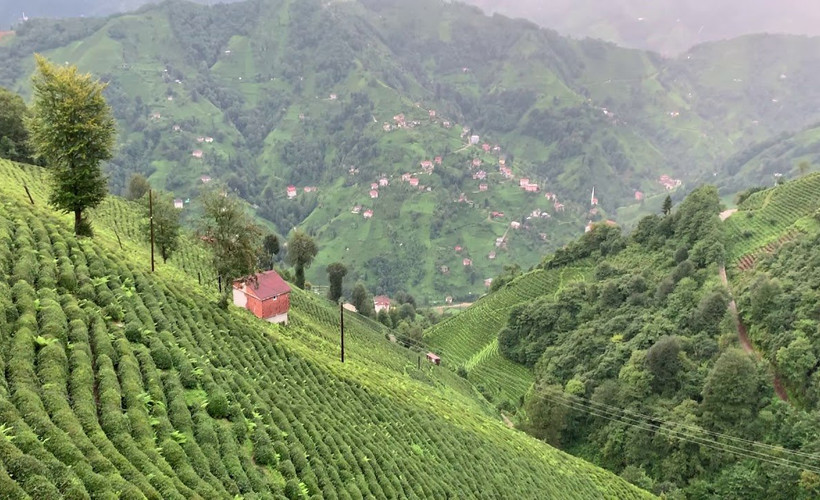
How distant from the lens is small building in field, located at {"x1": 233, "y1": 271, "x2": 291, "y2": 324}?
47594 millimetres

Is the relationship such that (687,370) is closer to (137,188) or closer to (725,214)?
(725,214)

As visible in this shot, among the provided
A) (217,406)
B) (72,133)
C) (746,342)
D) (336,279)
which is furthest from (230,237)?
(336,279)

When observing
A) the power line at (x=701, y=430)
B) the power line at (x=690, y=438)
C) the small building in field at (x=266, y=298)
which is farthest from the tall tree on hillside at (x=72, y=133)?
the power line at (x=701, y=430)

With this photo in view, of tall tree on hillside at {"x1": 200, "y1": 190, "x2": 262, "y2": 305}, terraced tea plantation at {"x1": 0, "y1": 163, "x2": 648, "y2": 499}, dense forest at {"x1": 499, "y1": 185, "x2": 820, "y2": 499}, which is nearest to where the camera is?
terraced tea plantation at {"x1": 0, "y1": 163, "x2": 648, "y2": 499}

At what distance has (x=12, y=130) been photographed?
67375 millimetres

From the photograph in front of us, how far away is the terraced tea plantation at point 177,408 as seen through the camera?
481 inches

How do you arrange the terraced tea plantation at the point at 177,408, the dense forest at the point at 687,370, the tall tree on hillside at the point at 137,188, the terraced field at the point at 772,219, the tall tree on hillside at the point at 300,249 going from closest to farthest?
the terraced tea plantation at the point at 177,408 < the dense forest at the point at 687,370 < the terraced field at the point at 772,219 < the tall tree on hillside at the point at 300,249 < the tall tree on hillside at the point at 137,188

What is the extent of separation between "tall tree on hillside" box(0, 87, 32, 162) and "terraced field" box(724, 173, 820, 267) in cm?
8987

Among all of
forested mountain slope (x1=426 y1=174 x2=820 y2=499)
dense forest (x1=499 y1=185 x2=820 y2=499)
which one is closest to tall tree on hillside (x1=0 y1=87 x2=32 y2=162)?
forested mountain slope (x1=426 y1=174 x2=820 y2=499)

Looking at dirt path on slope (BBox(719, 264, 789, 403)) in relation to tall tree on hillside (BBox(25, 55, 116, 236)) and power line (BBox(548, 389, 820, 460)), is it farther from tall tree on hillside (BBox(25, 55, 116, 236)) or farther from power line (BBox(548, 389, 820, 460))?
tall tree on hillside (BBox(25, 55, 116, 236))

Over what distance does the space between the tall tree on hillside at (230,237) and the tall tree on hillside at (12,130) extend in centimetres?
4972

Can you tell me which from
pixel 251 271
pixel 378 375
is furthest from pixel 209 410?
pixel 378 375

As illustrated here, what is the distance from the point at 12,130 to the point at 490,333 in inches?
2811

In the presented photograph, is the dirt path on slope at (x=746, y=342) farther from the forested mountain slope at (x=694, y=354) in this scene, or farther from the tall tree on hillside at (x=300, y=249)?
the tall tree on hillside at (x=300, y=249)
